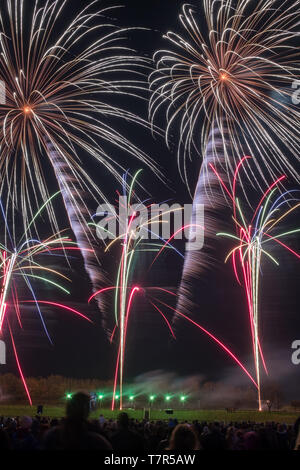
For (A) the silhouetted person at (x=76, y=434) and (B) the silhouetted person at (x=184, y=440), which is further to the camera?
(B) the silhouetted person at (x=184, y=440)

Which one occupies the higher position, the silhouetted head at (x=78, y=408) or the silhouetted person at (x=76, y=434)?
the silhouetted head at (x=78, y=408)

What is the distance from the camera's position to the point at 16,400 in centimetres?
5575

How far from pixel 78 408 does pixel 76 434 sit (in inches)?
8.0

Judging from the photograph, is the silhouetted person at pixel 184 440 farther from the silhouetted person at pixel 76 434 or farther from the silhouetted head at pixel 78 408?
the silhouetted head at pixel 78 408

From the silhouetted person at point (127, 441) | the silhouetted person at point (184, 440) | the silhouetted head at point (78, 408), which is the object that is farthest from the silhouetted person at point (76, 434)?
the silhouetted person at point (127, 441)

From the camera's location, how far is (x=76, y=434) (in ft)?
14.1

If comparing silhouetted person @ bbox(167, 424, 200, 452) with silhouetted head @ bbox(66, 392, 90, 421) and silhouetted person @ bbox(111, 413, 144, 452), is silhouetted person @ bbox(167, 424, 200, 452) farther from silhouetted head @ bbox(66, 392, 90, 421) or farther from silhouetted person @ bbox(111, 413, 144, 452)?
silhouetted head @ bbox(66, 392, 90, 421)

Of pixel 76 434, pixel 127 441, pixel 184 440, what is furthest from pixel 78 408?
pixel 127 441

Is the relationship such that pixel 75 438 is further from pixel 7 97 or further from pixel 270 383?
pixel 270 383

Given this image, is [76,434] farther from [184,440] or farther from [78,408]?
[184,440]

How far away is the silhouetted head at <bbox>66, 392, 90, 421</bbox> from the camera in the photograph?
14.4 ft

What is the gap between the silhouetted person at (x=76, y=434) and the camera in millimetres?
4273

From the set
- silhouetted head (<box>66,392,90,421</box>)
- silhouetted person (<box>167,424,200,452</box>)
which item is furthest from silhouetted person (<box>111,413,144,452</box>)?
silhouetted head (<box>66,392,90,421</box>)
